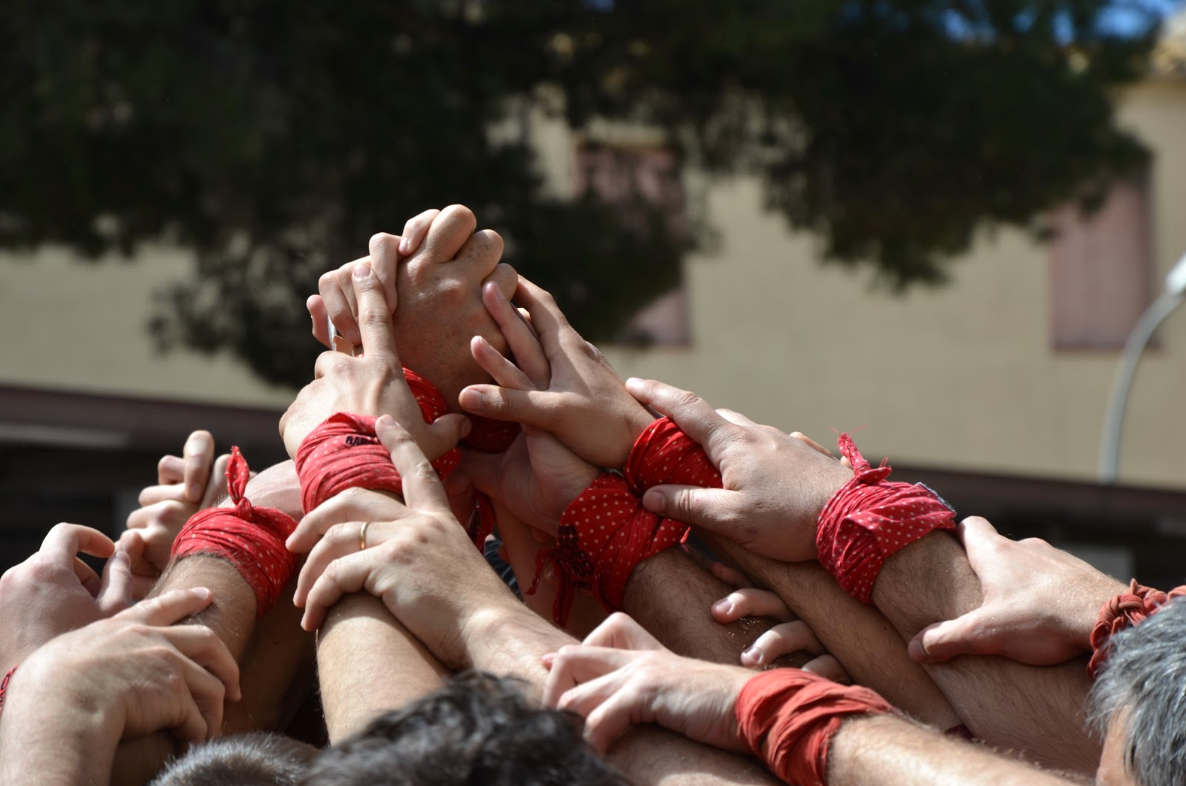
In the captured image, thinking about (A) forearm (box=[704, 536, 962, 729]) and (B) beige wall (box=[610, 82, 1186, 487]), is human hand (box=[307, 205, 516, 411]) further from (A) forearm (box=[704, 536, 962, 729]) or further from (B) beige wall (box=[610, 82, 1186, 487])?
(B) beige wall (box=[610, 82, 1186, 487])

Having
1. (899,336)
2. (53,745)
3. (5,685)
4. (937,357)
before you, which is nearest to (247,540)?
(5,685)

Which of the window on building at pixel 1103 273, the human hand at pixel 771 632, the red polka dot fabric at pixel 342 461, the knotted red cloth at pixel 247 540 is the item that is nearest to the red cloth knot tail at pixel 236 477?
the knotted red cloth at pixel 247 540

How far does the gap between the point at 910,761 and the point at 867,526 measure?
0.45m

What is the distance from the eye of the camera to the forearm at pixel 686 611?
1.70 metres

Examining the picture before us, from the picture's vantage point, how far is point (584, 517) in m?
1.80

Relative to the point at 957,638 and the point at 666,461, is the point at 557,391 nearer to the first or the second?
the point at 666,461

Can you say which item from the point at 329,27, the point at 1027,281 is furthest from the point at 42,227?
the point at 1027,281

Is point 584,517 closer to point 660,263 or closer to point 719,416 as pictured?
point 719,416

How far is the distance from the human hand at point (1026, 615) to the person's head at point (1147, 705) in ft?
0.73

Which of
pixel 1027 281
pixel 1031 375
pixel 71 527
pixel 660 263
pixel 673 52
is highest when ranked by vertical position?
pixel 673 52

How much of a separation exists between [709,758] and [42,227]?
596cm

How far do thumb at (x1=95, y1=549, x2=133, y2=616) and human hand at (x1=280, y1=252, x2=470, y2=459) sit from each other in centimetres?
32

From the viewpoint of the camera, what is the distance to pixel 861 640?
168 centimetres

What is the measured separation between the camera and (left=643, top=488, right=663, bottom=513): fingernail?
1.80m
